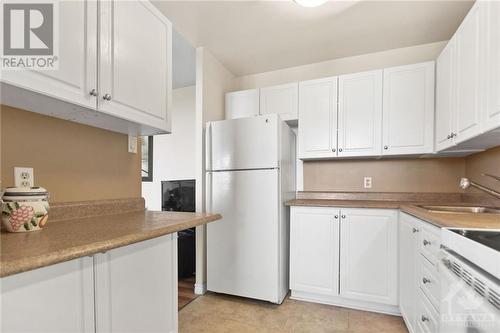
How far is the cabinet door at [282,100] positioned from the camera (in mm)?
2695

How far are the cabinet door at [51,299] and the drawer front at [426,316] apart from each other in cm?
153

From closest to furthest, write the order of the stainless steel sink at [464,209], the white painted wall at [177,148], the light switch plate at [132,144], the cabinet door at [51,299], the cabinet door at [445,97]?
the cabinet door at [51,299], the light switch plate at [132,144], the stainless steel sink at [464,209], the cabinet door at [445,97], the white painted wall at [177,148]

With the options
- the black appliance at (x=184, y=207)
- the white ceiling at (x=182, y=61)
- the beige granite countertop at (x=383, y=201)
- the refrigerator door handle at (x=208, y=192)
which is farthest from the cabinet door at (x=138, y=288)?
the white ceiling at (x=182, y=61)

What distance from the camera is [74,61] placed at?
39.6 inches

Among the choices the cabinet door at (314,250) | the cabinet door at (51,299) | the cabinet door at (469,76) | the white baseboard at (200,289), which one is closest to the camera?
the cabinet door at (51,299)

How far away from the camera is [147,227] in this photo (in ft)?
3.26

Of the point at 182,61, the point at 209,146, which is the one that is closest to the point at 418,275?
the point at 209,146

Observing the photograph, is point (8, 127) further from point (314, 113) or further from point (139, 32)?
point (314, 113)

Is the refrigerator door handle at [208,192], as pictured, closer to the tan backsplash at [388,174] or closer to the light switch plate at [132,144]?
the light switch plate at [132,144]

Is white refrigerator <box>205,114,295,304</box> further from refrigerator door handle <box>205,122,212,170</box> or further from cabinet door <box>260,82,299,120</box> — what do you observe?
cabinet door <box>260,82,299,120</box>

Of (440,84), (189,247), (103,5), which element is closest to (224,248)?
(189,247)

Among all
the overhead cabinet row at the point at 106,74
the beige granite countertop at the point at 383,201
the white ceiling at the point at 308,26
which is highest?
the white ceiling at the point at 308,26

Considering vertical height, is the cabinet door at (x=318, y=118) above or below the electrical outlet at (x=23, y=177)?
above

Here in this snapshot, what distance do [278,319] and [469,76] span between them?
219 cm
